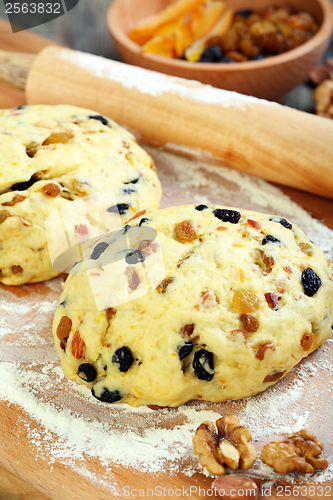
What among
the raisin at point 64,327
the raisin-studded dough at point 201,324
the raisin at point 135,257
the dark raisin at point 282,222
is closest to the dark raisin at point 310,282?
the raisin-studded dough at point 201,324

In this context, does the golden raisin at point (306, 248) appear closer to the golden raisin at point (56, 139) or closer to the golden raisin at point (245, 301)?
the golden raisin at point (245, 301)

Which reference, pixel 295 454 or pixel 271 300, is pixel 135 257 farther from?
pixel 295 454

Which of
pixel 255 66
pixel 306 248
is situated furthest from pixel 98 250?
pixel 255 66

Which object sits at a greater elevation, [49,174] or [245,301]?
[49,174]

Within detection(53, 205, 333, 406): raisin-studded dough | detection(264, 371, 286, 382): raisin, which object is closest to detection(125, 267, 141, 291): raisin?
detection(53, 205, 333, 406): raisin-studded dough

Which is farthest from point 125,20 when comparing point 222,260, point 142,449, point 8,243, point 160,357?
point 142,449
